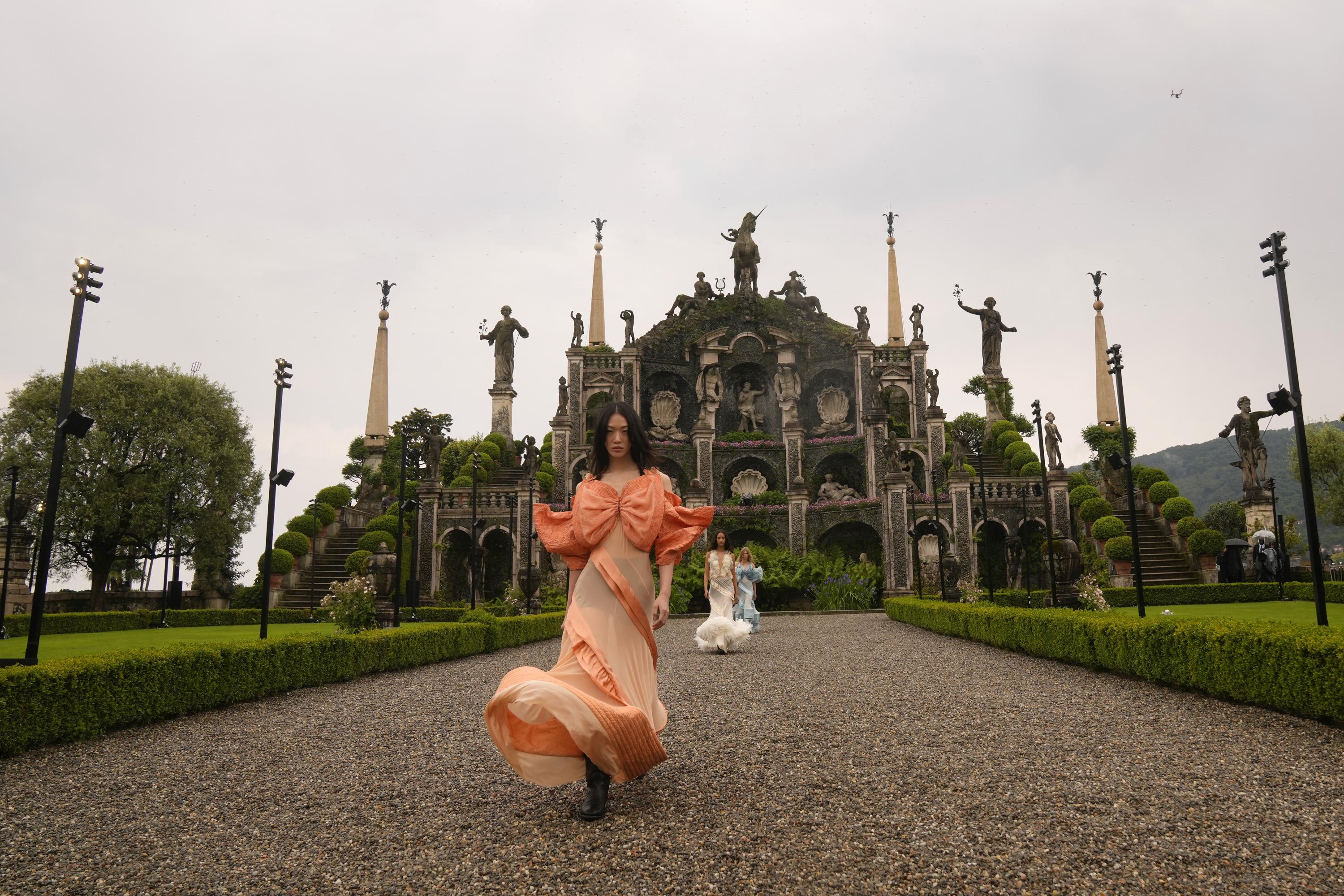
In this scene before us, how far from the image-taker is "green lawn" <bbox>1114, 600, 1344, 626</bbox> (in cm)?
1642

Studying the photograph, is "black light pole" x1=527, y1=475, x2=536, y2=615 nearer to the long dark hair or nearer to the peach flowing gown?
the long dark hair

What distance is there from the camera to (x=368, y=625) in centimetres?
1427

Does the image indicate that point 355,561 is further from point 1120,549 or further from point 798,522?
point 1120,549

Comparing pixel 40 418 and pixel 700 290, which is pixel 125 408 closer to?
pixel 40 418

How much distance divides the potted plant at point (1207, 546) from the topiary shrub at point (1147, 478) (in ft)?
16.3

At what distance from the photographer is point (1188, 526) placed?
3114 centimetres

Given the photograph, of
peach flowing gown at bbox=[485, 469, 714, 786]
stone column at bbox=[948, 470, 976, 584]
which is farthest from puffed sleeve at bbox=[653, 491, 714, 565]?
stone column at bbox=[948, 470, 976, 584]

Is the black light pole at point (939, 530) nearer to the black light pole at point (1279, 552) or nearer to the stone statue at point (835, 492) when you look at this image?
the stone statue at point (835, 492)

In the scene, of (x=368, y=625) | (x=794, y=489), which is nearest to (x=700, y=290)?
(x=794, y=489)

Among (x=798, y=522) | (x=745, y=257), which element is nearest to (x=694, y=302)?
(x=745, y=257)

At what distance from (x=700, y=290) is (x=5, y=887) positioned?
A: 150 ft

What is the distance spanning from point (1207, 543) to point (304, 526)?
34.3m

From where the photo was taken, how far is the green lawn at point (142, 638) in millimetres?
13188

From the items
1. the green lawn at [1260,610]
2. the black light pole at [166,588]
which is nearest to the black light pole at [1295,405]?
the green lawn at [1260,610]
